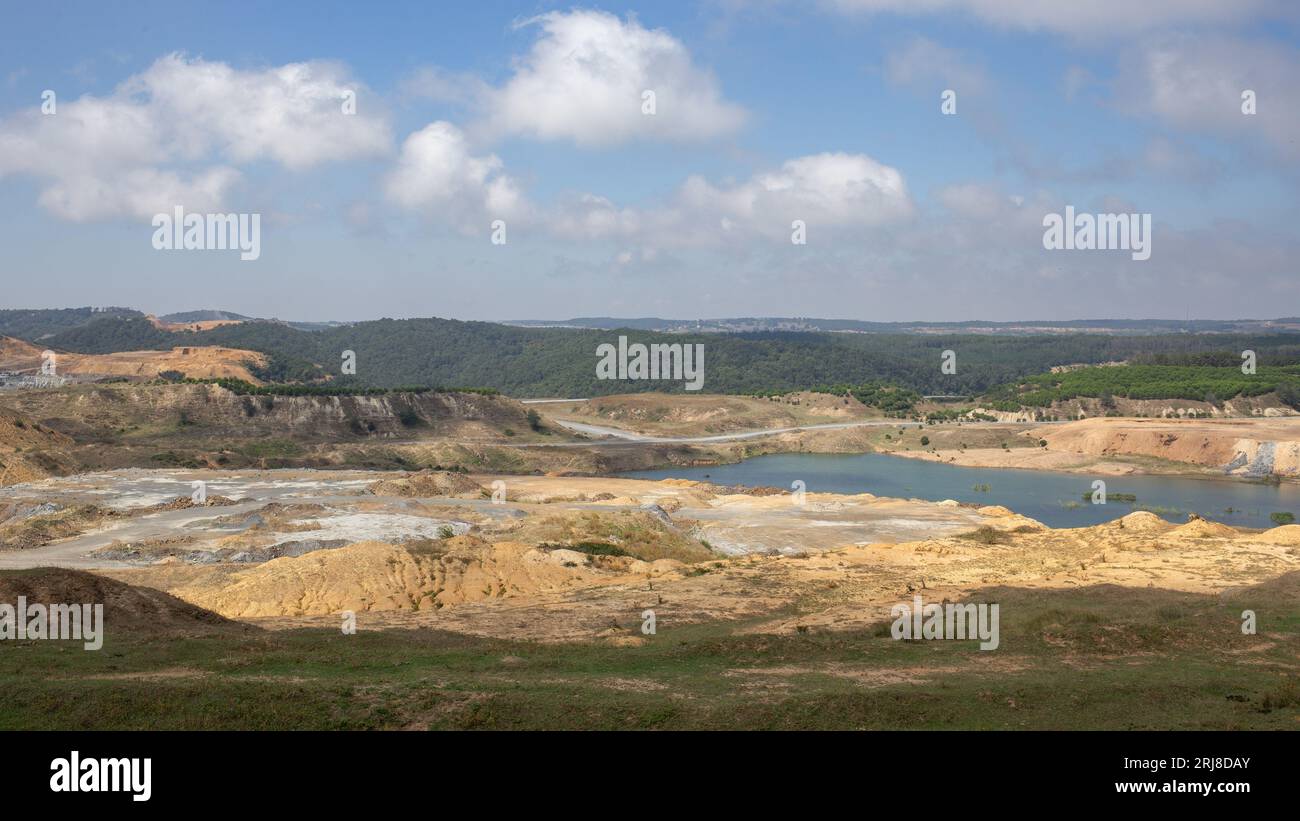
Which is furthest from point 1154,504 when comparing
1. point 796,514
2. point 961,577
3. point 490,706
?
point 490,706

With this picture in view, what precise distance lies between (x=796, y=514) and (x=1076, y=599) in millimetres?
28919

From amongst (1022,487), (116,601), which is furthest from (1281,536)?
(116,601)

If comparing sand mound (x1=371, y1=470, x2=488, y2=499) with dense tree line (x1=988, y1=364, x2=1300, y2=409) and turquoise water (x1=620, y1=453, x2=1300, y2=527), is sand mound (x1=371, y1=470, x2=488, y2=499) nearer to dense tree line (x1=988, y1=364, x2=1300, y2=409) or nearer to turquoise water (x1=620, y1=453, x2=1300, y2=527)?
turquoise water (x1=620, y1=453, x2=1300, y2=527)

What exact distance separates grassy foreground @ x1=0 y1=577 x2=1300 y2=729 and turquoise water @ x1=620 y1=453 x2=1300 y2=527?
150ft

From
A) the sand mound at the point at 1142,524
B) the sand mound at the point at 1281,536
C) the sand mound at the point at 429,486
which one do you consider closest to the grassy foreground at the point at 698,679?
the sand mound at the point at 1281,536

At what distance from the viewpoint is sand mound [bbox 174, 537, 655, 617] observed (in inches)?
1337

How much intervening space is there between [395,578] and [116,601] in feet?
37.3

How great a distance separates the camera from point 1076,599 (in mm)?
31297

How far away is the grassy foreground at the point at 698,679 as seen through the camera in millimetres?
16281

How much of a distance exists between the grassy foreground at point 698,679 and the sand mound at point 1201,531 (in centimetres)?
2085

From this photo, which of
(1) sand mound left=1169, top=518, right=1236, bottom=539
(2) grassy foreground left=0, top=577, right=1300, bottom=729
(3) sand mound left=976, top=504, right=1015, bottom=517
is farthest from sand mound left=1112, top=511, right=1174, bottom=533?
(2) grassy foreground left=0, top=577, right=1300, bottom=729

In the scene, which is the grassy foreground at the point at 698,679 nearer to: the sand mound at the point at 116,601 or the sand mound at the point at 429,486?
the sand mound at the point at 116,601

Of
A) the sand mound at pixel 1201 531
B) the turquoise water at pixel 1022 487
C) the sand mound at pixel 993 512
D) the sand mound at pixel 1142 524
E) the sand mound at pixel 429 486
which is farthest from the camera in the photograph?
the turquoise water at pixel 1022 487
